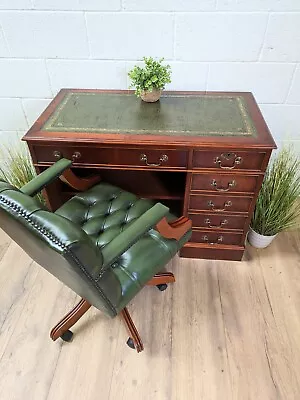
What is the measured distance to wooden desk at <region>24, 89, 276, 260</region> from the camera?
3.90 ft

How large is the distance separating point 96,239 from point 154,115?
1.97 ft

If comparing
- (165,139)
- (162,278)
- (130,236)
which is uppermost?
(165,139)

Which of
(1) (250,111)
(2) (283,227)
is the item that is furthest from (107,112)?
(2) (283,227)

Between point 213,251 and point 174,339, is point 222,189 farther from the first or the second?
point 174,339

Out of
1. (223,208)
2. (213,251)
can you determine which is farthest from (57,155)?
(213,251)

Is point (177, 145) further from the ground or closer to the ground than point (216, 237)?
further from the ground

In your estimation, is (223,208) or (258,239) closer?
(223,208)

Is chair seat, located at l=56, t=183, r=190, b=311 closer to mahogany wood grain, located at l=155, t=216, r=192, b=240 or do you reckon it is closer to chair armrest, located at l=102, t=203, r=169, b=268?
mahogany wood grain, located at l=155, t=216, r=192, b=240

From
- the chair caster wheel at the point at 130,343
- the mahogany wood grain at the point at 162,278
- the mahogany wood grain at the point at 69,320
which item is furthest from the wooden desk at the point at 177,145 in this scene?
the chair caster wheel at the point at 130,343

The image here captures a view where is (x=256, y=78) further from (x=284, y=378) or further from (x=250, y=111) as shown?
(x=284, y=378)

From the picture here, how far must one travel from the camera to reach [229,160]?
1221 millimetres

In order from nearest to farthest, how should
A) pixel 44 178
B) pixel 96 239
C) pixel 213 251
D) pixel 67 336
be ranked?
1. pixel 44 178
2. pixel 96 239
3. pixel 67 336
4. pixel 213 251

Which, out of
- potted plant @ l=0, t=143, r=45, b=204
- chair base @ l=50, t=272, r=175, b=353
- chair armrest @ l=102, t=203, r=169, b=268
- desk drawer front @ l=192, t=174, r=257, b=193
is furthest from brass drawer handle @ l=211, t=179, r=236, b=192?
potted plant @ l=0, t=143, r=45, b=204

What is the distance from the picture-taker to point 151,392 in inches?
45.5
